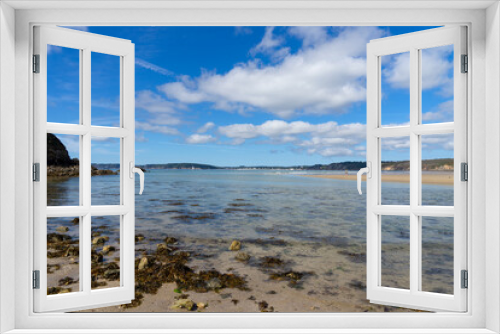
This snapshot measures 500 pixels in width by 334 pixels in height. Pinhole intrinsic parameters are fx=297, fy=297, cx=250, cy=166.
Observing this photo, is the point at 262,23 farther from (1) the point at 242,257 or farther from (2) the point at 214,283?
(1) the point at 242,257

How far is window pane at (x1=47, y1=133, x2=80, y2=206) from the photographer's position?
5.27ft

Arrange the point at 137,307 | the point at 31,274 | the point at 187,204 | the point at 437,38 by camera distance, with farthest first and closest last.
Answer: the point at 187,204, the point at 137,307, the point at 437,38, the point at 31,274

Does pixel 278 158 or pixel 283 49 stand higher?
pixel 283 49

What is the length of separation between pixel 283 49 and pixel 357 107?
3.65 metres

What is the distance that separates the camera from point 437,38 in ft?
5.14

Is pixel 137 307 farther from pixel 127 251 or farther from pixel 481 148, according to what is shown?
pixel 481 148

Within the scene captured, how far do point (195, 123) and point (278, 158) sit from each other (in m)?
3.78

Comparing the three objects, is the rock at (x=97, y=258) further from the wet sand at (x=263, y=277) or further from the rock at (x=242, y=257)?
the rock at (x=242, y=257)

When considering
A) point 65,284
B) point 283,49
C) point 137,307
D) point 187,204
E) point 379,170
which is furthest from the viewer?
point 283,49

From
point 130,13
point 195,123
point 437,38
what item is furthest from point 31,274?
point 195,123

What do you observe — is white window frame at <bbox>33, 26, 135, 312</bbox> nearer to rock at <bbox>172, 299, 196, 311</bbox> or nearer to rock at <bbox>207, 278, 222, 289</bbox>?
rock at <bbox>172, 299, 196, 311</bbox>

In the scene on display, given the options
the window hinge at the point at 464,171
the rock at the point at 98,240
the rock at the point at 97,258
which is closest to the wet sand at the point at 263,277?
the rock at the point at 97,258

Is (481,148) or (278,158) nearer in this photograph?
(481,148)

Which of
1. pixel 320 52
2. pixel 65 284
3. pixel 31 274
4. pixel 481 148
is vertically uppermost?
pixel 320 52
